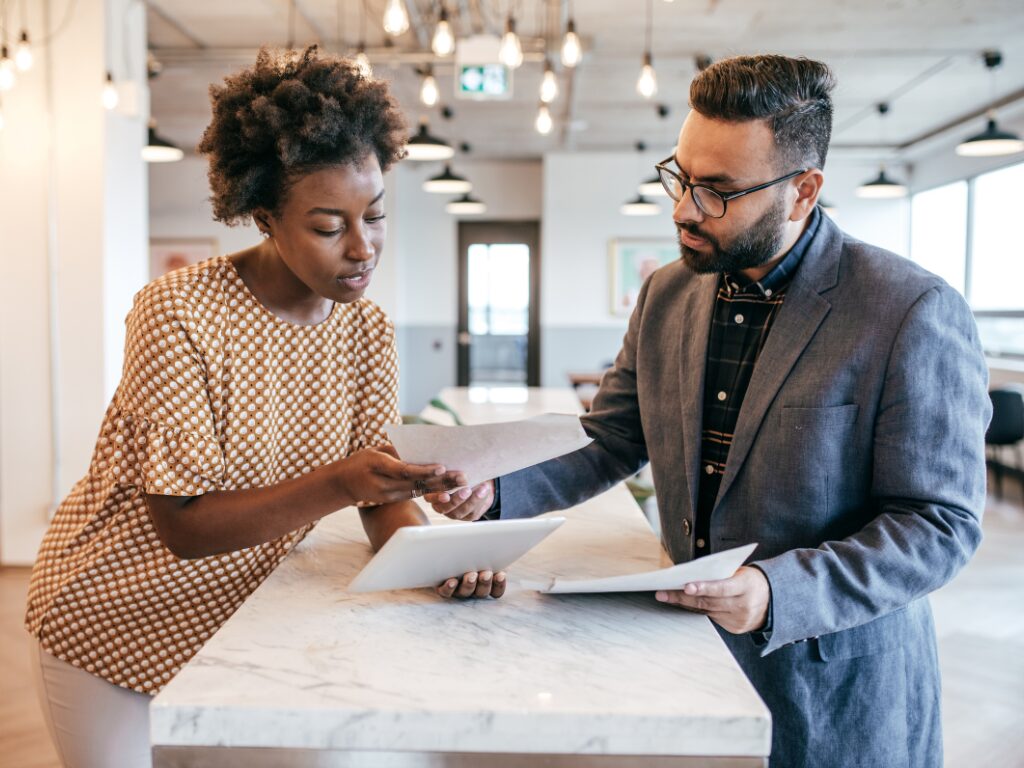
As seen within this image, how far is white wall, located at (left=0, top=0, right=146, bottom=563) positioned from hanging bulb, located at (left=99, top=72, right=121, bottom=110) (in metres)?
0.04

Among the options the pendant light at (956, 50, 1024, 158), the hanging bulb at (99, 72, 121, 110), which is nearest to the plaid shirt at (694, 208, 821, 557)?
the hanging bulb at (99, 72, 121, 110)

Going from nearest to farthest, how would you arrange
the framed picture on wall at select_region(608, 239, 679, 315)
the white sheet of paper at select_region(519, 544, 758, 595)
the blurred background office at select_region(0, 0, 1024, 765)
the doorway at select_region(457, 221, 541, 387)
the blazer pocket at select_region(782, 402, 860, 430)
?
the white sheet of paper at select_region(519, 544, 758, 595), the blazer pocket at select_region(782, 402, 860, 430), the blurred background office at select_region(0, 0, 1024, 765), the framed picture on wall at select_region(608, 239, 679, 315), the doorway at select_region(457, 221, 541, 387)

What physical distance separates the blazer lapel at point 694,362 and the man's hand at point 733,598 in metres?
0.34

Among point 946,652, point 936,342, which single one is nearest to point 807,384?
point 936,342

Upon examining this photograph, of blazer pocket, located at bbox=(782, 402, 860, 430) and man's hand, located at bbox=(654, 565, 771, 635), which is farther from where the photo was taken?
blazer pocket, located at bbox=(782, 402, 860, 430)

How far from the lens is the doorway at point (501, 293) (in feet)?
37.5

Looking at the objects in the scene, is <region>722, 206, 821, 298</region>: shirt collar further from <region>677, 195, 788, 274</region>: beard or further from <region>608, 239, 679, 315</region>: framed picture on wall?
<region>608, 239, 679, 315</region>: framed picture on wall

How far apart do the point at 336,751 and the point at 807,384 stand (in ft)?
2.73

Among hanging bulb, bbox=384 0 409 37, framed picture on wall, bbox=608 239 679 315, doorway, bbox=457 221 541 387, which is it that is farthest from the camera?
doorway, bbox=457 221 541 387

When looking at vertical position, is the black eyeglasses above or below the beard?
above

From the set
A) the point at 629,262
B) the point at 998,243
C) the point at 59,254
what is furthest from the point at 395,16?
the point at 629,262

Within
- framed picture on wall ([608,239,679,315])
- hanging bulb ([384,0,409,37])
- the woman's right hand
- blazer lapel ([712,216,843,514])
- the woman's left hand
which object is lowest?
the woman's left hand

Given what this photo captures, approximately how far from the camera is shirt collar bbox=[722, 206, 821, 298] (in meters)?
1.40

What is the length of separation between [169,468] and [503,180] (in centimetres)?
1062
